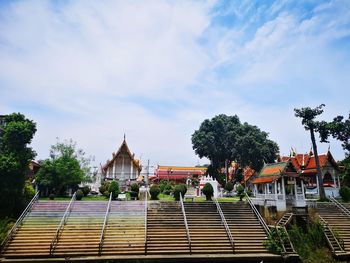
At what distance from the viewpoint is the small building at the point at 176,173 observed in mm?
51250

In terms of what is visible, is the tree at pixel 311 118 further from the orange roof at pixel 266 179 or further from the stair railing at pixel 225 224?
the stair railing at pixel 225 224

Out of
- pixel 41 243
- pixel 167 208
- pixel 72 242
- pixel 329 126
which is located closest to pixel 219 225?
pixel 167 208

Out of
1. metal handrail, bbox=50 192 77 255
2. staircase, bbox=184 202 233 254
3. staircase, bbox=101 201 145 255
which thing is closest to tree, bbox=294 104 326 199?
staircase, bbox=184 202 233 254

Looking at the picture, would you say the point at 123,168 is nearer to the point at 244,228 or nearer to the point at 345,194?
the point at 244,228

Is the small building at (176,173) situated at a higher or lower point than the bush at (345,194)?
higher

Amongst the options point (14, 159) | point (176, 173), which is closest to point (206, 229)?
point (14, 159)

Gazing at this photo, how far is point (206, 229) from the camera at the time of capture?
2112cm

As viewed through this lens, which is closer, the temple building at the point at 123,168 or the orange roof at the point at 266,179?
the orange roof at the point at 266,179

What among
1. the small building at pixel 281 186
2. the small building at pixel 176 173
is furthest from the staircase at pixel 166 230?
the small building at pixel 176 173

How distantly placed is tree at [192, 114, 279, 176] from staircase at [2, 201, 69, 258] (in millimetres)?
25605

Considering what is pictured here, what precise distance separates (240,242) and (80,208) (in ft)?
43.4

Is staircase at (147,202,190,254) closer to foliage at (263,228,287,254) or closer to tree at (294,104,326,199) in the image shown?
foliage at (263,228,287,254)

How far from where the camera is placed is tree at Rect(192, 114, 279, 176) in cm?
3959

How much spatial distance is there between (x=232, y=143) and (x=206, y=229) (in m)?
23.9
